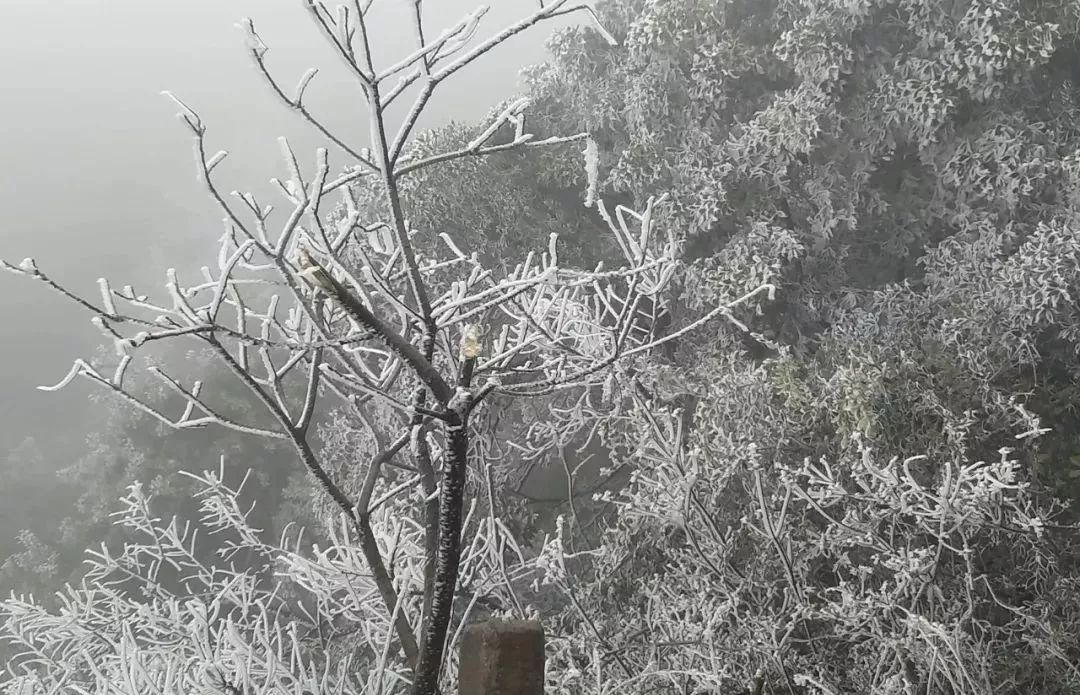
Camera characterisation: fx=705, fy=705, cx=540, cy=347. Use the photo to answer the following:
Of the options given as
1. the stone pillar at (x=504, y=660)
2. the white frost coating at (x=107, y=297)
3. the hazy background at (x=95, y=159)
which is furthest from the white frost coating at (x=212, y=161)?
the hazy background at (x=95, y=159)

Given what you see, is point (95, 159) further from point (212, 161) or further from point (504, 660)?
point (504, 660)

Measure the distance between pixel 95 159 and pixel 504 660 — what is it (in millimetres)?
12082

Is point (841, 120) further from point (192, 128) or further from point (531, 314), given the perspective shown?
point (192, 128)

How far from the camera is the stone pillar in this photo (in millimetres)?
1081

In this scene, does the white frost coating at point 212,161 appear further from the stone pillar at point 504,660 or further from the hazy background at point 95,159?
the hazy background at point 95,159

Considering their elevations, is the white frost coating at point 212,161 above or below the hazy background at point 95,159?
below

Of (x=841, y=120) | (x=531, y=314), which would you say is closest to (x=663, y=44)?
(x=841, y=120)

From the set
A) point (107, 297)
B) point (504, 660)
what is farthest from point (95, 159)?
point (504, 660)

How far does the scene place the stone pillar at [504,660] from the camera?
1.08 m

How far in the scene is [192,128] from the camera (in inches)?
39.2

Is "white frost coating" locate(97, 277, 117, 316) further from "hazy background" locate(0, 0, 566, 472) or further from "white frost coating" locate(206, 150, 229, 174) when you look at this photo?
"hazy background" locate(0, 0, 566, 472)

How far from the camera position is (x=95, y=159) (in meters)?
10.6

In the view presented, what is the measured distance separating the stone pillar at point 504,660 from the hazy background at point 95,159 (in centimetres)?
908

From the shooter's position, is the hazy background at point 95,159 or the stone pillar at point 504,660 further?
the hazy background at point 95,159
